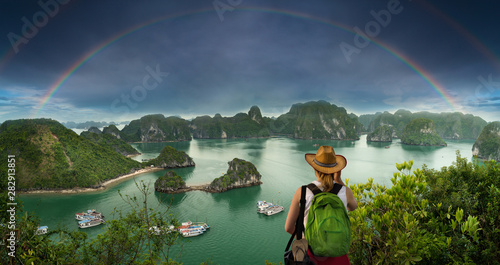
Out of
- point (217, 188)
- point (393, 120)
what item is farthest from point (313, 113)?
point (217, 188)

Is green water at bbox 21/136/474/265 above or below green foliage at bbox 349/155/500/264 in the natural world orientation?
below

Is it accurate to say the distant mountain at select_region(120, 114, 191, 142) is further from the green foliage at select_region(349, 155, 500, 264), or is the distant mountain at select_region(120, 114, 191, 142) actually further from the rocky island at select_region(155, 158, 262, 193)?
the green foliage at select_region(349, 155, 500, 264)

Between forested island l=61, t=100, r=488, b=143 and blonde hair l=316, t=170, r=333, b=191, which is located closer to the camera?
blonde hair l=316, t=170, r=333, b=191

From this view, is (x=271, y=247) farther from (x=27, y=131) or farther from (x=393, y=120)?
(x=393, y=120)

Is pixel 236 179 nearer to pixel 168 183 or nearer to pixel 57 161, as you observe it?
pixel 168 183

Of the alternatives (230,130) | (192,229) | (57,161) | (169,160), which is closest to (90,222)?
(192,229)

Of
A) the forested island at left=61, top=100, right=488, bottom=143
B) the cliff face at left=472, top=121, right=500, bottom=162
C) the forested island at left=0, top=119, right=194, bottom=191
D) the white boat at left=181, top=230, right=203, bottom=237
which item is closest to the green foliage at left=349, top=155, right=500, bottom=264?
the white boat at left=181, top=230, right=203, bottom=237

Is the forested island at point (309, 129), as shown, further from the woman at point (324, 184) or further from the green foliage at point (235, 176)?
the woman at point (324, 184)
